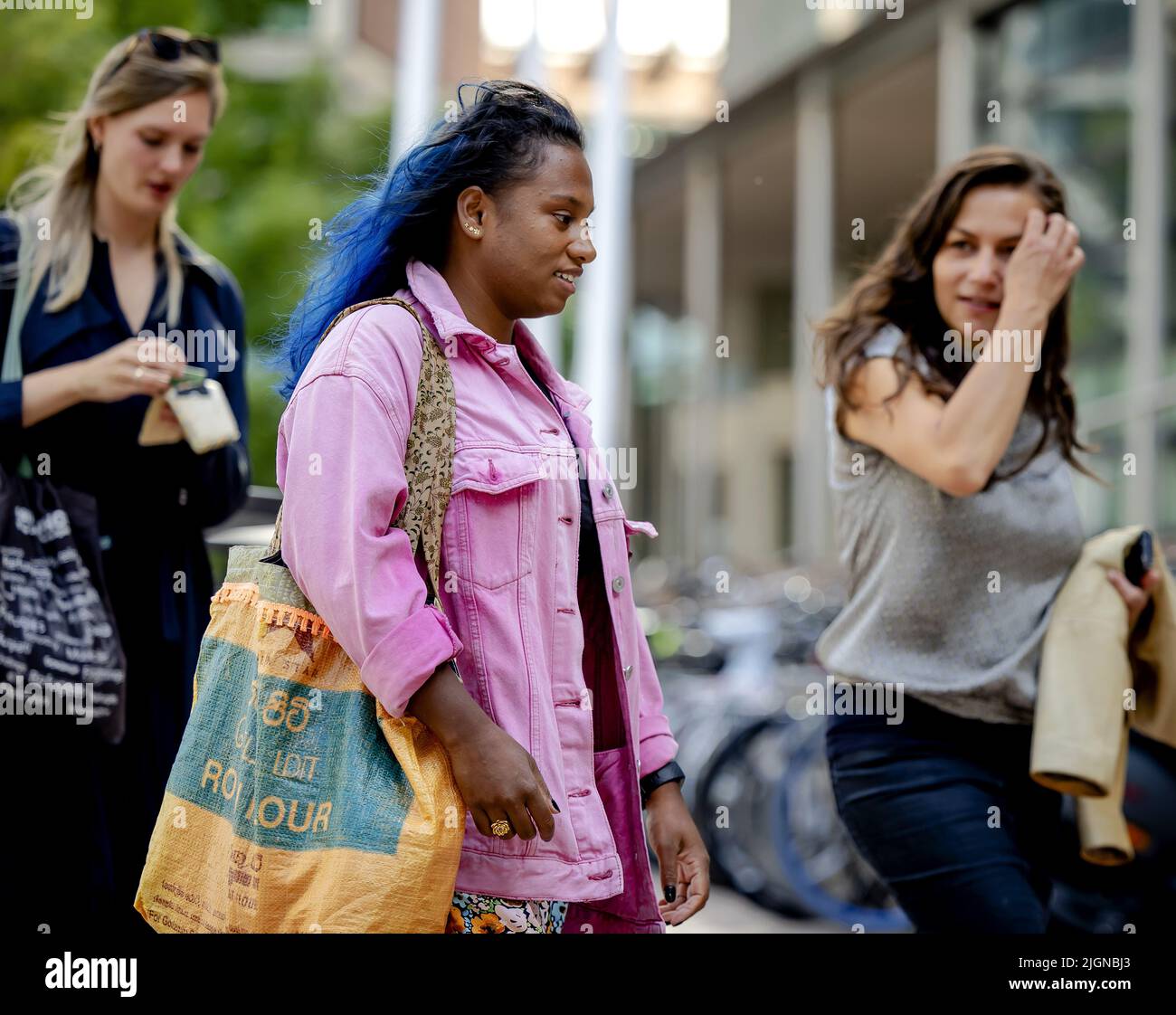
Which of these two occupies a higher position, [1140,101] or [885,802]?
[1140,101]

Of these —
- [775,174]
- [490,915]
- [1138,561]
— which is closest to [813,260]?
[775,174]

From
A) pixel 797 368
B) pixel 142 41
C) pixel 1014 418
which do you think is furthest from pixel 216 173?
pixel 1014 418

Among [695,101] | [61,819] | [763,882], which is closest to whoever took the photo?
[61,819]

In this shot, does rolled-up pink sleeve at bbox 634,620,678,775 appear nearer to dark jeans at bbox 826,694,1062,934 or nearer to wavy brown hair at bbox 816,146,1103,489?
dark jeans at bbox 826,694,1062,934

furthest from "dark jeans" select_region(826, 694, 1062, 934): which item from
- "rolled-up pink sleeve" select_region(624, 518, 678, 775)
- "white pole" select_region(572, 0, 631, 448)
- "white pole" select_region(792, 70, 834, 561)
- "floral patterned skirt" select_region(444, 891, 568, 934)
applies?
"white pole" select_region(792, 70, 834, 561)

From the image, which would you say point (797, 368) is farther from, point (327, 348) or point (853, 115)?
point (327, 348)

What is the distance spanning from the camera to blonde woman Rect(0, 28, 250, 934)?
2.95 meters

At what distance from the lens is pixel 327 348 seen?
201 centimetres

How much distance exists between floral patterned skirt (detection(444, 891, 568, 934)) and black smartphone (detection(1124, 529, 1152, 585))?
1.48m

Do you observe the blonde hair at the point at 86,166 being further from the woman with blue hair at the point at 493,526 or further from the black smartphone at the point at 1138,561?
the black smartphone at the point at 1138,561

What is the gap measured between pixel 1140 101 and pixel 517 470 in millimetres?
8515

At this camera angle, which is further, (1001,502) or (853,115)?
(853,115)

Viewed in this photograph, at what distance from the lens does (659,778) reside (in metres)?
2.44

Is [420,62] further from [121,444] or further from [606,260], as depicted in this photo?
[121,444]
